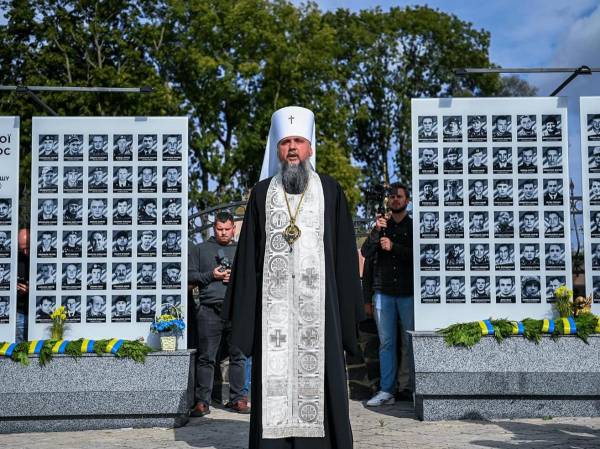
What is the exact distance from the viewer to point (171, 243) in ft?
26.4

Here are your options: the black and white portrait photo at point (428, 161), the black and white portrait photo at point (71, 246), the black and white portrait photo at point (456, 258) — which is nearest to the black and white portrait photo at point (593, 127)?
the black and white portrait photo at point (428, 161)

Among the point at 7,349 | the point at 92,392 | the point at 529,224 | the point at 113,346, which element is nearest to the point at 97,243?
the point at 113,346

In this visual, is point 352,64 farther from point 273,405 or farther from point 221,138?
point 273,405

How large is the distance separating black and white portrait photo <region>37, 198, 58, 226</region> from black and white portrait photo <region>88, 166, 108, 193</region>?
40 centimetres

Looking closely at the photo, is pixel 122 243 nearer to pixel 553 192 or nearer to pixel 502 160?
pixel 502 160

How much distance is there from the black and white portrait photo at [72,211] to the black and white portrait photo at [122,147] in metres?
0.59

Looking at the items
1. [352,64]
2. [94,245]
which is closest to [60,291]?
[94,245]

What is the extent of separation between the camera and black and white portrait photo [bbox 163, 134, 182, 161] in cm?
812

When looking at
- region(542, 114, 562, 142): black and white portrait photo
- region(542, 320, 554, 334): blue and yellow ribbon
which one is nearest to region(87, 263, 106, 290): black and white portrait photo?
region(542, 320, 554, 334): blue and yellow ribbon

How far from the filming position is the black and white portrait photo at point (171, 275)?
802 cm

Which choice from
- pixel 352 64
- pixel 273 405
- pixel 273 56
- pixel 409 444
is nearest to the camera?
pixel 273 405

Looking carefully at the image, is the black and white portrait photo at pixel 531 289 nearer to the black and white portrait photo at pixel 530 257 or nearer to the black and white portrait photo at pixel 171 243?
the black and white portrait photo at pixel 530 257

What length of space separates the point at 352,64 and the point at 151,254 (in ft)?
108

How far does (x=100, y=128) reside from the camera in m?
8.13
